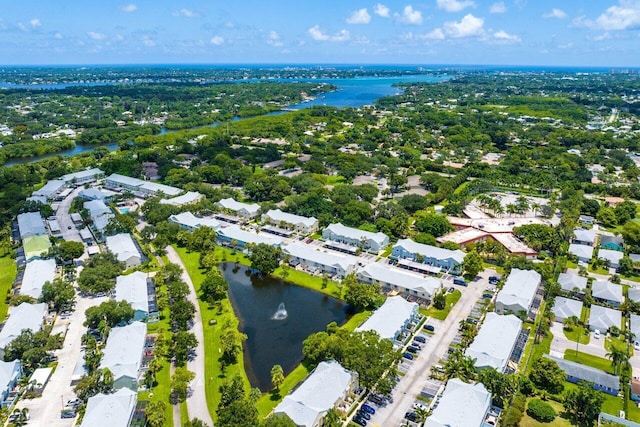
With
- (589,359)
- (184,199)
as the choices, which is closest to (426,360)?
(589,359)

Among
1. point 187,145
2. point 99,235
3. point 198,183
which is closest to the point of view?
point 99,235

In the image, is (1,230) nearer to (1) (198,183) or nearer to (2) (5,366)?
(1) (198,183)

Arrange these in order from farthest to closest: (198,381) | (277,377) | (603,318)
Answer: (603,318) → (198,381) → (277,377)

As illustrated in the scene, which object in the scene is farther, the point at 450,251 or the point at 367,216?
the point at 367,216

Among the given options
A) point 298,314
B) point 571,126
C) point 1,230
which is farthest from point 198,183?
point 571,126

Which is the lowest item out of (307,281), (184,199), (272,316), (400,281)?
(272,316)

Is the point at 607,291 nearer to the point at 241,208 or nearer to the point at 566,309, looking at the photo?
the point at 566,309

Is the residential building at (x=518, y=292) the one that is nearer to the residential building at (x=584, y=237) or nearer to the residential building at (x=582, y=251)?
the residential building at (x=582, y=251)
